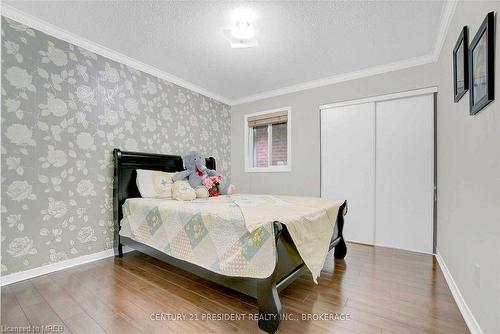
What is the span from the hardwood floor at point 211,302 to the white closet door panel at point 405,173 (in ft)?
2.06

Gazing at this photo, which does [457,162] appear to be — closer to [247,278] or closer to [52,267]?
[247,278]

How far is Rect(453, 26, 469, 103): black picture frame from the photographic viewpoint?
5.43ft

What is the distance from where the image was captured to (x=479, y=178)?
4.53 feet

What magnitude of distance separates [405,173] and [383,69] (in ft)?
4.62

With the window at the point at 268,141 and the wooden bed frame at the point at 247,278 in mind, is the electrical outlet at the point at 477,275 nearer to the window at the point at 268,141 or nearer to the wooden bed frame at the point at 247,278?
the wooden bed frame at the point at 247,278

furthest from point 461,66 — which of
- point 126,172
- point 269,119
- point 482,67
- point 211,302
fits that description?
point 126,172

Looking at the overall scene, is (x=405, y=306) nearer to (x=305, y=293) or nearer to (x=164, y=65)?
(x=305, y=293)

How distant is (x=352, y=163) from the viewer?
3.38 metres

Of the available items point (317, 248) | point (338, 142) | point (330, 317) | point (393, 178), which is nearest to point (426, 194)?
point (393, 178)

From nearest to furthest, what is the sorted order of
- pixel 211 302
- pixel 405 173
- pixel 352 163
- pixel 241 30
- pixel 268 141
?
pixel 211 302 → pixel 241 30 → pixel 405 173 → pixel 352 163 → pixel 268 141

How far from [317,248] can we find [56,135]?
265 centimetres

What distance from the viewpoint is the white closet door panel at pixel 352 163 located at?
3.25m

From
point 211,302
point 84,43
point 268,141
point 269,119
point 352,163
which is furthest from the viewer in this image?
point 268,141

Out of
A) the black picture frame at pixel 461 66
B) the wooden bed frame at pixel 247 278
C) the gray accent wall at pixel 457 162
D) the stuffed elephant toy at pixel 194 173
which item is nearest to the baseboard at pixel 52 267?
the wooden bed frame at pixel 247 278
